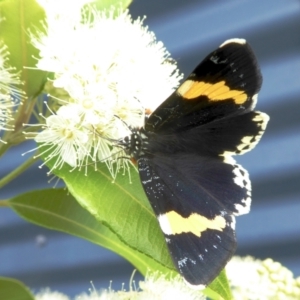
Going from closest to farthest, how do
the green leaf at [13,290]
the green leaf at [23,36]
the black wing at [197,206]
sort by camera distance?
the black wing at [197,206]
the green leaf at [23,36]
the green leaf at [13,290]

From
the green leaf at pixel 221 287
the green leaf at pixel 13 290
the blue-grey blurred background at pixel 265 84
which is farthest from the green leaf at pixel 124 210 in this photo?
the blue-grey blurred background at pixel 265 84

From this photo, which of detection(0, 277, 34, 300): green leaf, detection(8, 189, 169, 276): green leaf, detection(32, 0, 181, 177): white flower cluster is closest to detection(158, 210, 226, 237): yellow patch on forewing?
detection(32, 0, 181, 177): white flower cluster

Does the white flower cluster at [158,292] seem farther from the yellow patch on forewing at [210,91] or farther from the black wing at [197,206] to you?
the yellow patch on forewing at [210,91]

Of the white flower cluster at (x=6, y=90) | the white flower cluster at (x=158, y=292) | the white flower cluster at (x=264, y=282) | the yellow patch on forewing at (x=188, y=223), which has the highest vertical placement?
the white flower cluster at (x=6, y=90)

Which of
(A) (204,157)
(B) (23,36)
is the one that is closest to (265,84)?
(A) (204,157)

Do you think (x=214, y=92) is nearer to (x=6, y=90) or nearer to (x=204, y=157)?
(x=204, y=157)

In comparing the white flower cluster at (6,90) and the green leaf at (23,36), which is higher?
the green leaf at (23,36)
